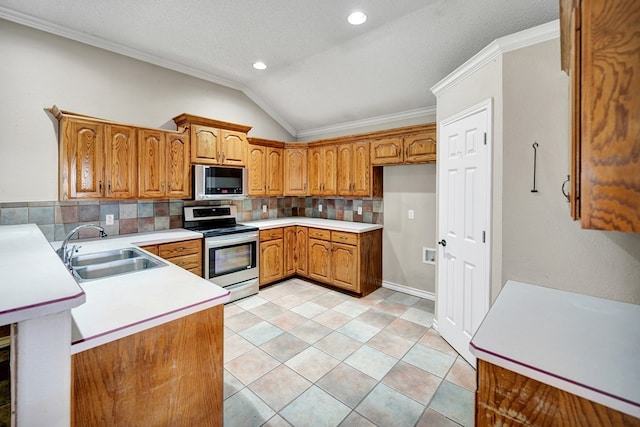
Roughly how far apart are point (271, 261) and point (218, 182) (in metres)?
1.34

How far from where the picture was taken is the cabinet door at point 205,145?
3.53 meters

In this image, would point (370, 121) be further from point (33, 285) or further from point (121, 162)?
point (33, 285)

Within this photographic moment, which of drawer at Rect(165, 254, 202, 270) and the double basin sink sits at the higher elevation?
the double basin sink

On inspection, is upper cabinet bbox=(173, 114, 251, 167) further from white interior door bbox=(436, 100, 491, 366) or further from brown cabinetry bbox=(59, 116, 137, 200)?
white interior door bbox=(436, 100, 491, 366)

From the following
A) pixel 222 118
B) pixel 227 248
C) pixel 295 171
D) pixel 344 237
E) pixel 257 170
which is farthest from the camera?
pixel 295 171

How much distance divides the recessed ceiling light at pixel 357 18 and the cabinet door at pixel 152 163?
7.65 ft

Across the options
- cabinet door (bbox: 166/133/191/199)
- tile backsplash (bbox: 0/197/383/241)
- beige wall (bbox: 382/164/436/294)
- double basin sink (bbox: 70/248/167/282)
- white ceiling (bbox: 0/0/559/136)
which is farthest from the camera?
beige wall (bbox: 382/164/436/294)

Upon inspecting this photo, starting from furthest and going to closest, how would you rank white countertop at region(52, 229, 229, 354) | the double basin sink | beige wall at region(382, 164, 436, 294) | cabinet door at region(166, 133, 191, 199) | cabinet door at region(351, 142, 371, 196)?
1. cabinet door at region(351, 142, 371, 196)
2. beige wall at region(382, 164, 436, 294)
3. cabinet door at region(166, 133, 191, 199)
4. the double basin sink
5. white countertop at region(52, 229, 229, 354)

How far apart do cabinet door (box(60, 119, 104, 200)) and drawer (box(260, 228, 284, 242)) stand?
1891 millimetres

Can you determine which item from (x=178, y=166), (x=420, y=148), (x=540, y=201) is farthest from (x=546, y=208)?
(x=178, y=166)

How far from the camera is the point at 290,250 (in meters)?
4.50

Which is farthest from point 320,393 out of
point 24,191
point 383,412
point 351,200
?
point 24,191

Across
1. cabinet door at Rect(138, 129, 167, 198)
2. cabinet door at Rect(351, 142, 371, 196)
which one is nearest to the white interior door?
cabinet door at Rect(351, 142, 371, 196)

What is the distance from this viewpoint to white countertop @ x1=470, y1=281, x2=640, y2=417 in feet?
3.00
